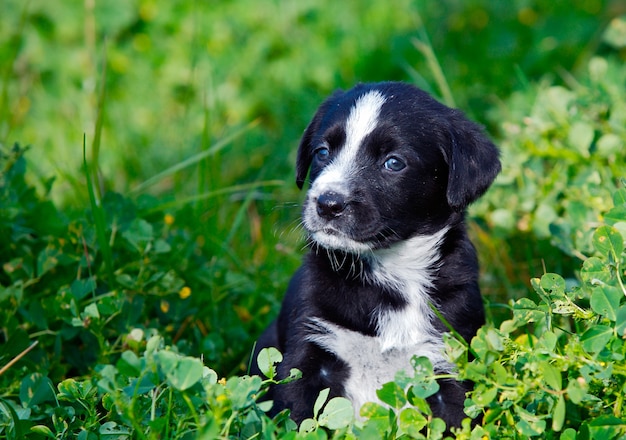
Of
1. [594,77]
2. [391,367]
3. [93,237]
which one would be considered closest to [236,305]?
[93,237]

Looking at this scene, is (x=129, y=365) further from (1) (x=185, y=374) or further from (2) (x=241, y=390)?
(2) (x=241, y=390)

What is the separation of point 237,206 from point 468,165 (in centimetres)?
238

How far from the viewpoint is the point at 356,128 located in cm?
331

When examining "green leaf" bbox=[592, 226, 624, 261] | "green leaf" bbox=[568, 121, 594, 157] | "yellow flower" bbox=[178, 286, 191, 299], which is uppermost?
"green leaf" bbox=[592, 226, 624, 261]

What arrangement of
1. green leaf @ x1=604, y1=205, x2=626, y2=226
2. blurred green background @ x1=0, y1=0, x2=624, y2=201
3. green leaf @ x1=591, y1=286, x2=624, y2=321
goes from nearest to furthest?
green leaf @ x1=591, y1=286, x2=624, y2=321
green leaf @ x1=604, y1=205, x2=626, y2=226
blurred green background @ x1=0, y1=0, x2=624, y2=201

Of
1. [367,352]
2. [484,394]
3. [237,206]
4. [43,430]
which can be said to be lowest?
[237,206]

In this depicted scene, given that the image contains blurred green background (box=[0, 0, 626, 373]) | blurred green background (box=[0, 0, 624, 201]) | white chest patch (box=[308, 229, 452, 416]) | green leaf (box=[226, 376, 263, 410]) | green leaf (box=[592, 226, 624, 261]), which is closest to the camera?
green leaf (box=[226, 376, 263, 410])

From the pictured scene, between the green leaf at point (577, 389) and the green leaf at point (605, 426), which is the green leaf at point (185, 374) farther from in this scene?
the green leaf at point (605, 426)

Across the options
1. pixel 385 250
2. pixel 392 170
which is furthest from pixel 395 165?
pixel 385 250

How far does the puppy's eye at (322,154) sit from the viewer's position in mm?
3418

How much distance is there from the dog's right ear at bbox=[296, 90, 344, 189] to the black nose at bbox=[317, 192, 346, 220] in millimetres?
579

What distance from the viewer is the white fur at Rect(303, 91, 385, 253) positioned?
10.2 feet

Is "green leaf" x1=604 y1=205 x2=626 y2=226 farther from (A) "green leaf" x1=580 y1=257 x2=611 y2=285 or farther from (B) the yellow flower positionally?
(B) the yellow flower

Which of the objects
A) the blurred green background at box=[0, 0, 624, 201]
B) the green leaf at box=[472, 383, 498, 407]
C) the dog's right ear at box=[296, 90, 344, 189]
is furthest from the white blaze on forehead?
the blurred green background at box=[0, 0, 624, 201]
